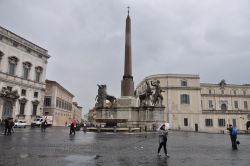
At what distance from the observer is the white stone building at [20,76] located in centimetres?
4397

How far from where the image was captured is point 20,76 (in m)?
47.9

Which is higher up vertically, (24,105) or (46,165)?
(24,105)

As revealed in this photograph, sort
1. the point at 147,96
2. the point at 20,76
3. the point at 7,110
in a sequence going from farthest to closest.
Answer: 1. the point at 20,76
2. the point at 7,110
3. the point at 147,96

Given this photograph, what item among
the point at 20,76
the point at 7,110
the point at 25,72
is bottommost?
the point at 7,110

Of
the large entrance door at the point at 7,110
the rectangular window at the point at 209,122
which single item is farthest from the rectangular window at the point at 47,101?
the rectangular window at the point at 209,122

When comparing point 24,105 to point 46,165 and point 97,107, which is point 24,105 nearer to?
point 97,107

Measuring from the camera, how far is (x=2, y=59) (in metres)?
44.0

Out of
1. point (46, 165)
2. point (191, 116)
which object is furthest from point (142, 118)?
→ point (191, 116)

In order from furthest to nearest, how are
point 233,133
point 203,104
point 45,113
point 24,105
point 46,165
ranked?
point 203,104 → point 45,113 → point 24,105 → point 233,133 → point 46,165

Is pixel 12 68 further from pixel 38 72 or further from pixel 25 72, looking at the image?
pixel 38 72

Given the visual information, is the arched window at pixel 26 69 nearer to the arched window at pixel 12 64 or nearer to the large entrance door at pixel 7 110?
the arched window at pixel 12 64


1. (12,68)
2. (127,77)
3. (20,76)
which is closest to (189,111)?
(127,77)

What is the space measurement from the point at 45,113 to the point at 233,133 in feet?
178

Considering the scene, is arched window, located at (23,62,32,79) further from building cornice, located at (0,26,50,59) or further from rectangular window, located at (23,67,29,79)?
building cornice, located at (0,26,50,59)
